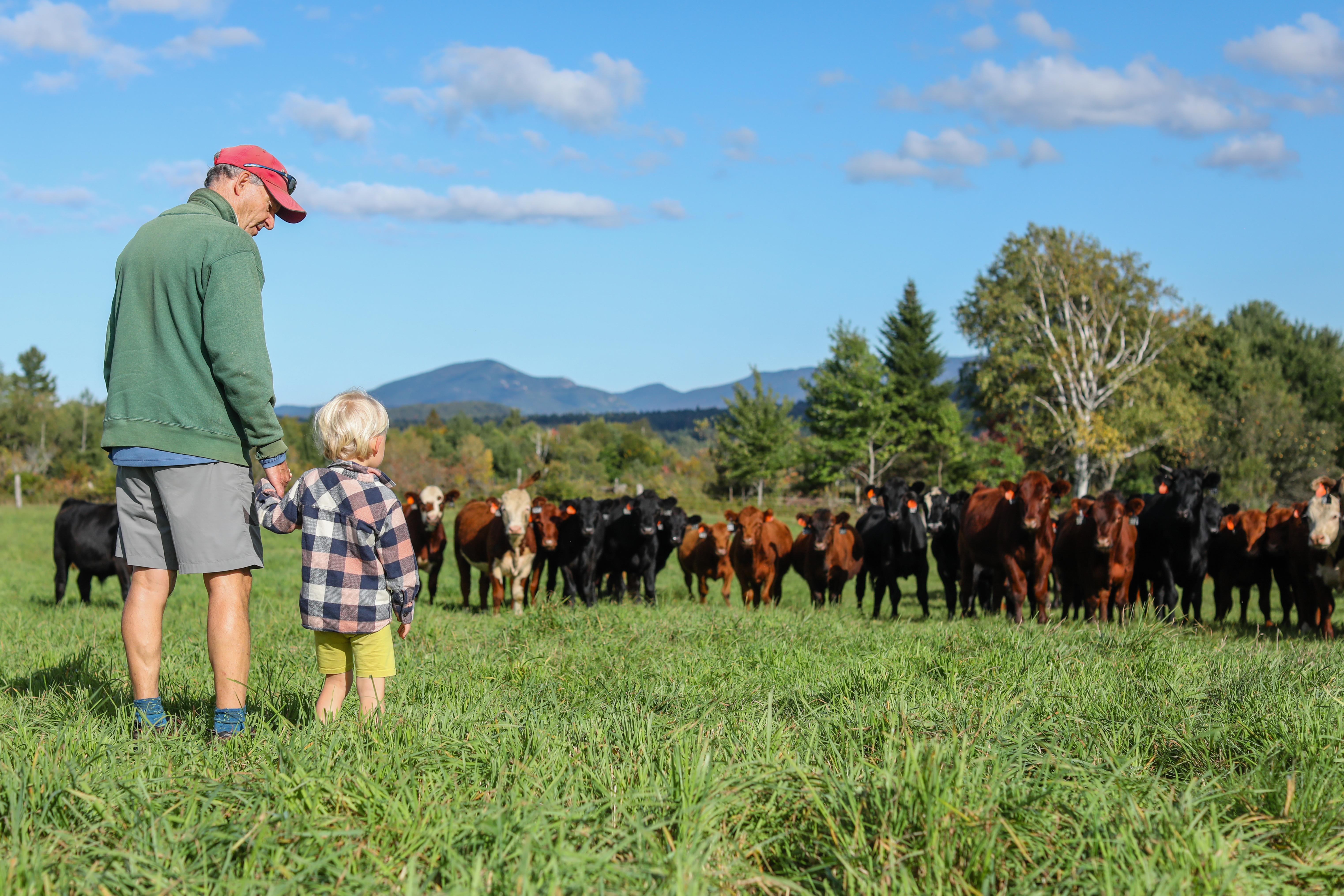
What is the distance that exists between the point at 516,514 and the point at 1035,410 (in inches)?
1322

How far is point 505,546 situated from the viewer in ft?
41.4

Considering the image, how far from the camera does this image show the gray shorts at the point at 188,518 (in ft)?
12.5

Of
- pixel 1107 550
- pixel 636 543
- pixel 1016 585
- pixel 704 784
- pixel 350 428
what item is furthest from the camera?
pixel 636 543

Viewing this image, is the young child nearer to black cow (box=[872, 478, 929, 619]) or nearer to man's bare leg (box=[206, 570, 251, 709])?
man's bare leg (box=[206, 570, 251, 709])

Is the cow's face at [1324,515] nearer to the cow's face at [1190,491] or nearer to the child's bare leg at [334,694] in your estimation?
the cow's face at [1190,491]

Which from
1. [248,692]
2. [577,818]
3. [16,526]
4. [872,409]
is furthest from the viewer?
[872,409]

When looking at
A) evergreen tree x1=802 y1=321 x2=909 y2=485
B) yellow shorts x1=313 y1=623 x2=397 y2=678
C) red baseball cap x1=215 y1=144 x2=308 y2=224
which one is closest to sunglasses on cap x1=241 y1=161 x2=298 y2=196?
red baseball cap x1=215 y1=144 x2=308 y2=224

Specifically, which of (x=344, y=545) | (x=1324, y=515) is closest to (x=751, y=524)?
(x=1324, y=515)

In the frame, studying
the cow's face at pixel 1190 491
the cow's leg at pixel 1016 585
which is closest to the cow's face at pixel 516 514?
the cow's leg at pixel 1016 585

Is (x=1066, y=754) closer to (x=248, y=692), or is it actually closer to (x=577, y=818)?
(x=577, y=818)

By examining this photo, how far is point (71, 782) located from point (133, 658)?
105 centimetres

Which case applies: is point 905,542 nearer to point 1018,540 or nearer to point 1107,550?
point 1018,540

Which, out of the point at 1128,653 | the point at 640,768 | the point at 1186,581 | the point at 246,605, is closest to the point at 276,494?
the point at 246,605

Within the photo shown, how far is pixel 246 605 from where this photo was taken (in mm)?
3971
